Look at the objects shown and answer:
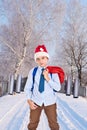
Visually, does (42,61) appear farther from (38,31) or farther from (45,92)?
(38,31)

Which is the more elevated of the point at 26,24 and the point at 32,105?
the point at 26,24

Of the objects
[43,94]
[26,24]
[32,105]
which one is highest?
[26,24]

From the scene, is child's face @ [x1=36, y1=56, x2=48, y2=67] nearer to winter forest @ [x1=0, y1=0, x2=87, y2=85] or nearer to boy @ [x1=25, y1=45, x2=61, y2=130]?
boy @ [x1=25, y1=45, x2=61, y2=130]

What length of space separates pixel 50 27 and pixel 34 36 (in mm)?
1595

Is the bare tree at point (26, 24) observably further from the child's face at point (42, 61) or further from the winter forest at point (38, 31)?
the child's face at point (42, 61)

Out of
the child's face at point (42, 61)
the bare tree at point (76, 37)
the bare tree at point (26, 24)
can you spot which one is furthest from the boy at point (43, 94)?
the bare tree at point (76, 37)

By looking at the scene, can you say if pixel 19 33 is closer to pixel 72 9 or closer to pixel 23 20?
pixel 23 20

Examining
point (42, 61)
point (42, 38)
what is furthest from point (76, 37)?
point (42, 61)

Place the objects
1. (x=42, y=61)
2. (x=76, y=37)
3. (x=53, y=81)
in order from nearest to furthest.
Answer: (x=53, y=81)
(x=42, y=61)
(x=76, y=37)

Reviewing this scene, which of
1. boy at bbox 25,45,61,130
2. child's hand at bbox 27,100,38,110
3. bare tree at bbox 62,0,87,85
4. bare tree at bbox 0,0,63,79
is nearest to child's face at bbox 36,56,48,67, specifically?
boy at bbox 25,45,61,130

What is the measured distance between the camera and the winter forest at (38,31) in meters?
27.0

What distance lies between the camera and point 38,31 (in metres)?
28.2

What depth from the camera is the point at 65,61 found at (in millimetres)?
38375

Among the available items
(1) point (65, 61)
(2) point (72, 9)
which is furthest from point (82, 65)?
(2) point (72, 9)
